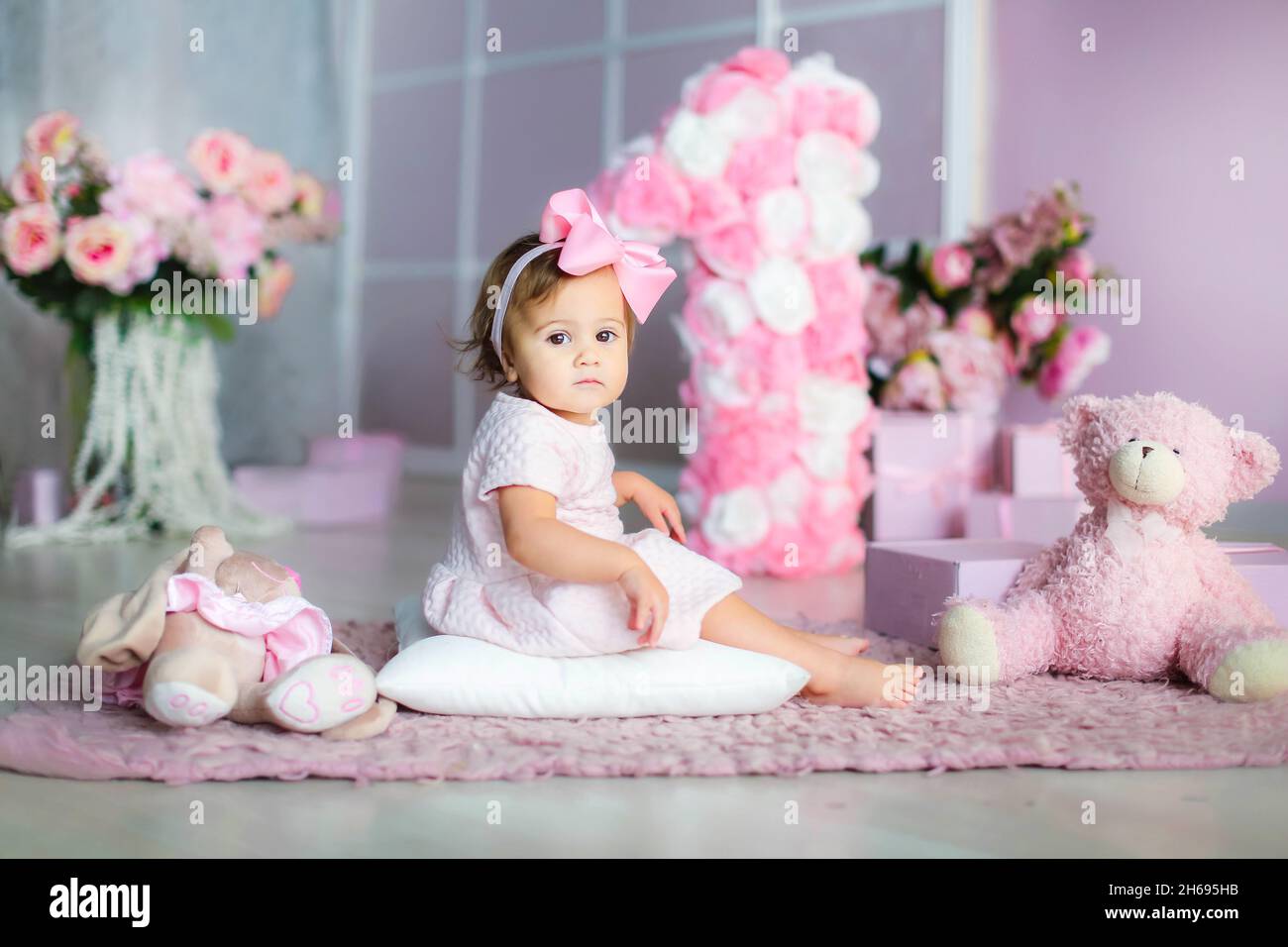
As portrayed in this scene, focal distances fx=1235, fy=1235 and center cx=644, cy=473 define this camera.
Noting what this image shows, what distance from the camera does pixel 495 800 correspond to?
1053 mm

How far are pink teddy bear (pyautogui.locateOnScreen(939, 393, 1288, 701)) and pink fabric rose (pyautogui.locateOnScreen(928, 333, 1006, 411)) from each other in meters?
1.11

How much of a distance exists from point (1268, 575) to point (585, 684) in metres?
0.92

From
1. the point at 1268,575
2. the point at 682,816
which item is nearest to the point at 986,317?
the point at 1268,575

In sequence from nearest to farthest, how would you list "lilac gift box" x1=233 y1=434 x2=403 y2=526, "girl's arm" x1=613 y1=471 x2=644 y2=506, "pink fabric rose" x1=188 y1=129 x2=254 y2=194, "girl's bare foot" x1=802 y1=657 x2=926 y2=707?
"girl's bare foot" x1=802 y1=657 x2=926 y2=707 → "girl's arm" x1=613 y1=471 x2=644 y2=506 → "pink fabric rose" x1=188 y1=129 x2=254 y2=194 → "lilac gift box" x1=233 y1=434 x2=403 y2=526

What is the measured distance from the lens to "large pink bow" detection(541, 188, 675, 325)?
1.35m

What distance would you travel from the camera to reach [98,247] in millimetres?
2592

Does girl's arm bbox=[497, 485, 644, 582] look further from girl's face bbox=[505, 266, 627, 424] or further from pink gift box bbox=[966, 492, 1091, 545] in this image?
pink gift box bbox=[966, 492, 1091, 545]

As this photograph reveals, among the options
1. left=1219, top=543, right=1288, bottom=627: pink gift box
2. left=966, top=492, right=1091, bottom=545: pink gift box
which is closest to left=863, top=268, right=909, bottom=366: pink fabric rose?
left=966, top=492, right=1091, bottom=545: pink gift box

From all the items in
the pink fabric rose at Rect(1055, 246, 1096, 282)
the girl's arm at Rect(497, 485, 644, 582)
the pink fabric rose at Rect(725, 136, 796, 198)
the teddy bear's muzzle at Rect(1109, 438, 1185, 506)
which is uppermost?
the pink fabric rose at Rect(725, 136, 796, 198)

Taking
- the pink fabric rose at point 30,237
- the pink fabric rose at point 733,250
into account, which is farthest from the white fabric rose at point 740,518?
the pink fabric rose at point 30,237
